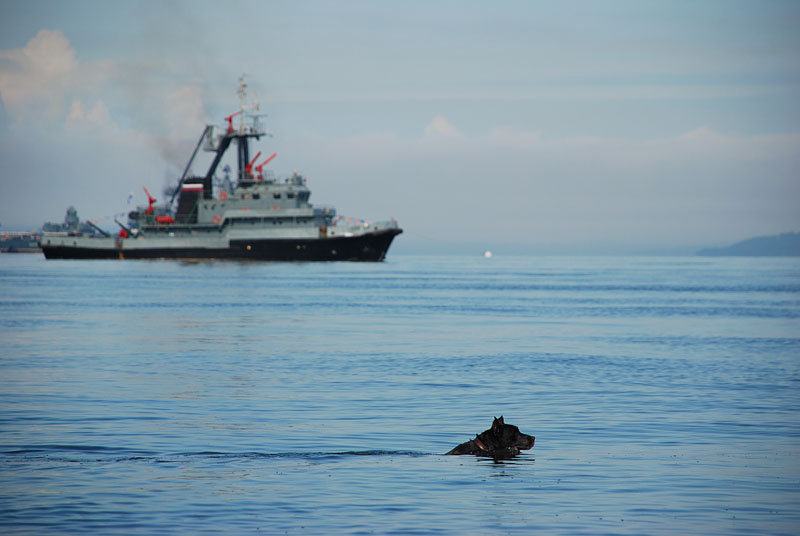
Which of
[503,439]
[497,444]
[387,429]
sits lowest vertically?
[387,429]

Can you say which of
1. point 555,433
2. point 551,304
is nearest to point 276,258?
point 551,304

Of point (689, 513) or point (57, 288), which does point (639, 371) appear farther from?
point (57, 288)

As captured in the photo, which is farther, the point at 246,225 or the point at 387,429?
the point at 246,225

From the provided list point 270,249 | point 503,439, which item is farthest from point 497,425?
point 270,249

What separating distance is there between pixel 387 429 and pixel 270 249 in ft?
386

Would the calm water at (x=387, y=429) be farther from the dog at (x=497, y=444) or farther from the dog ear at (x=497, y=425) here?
the dog ear at (x=497, y=425)

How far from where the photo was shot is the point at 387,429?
61.1 feet

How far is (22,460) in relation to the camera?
15367 mm

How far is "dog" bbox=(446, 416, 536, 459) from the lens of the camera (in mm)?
15867

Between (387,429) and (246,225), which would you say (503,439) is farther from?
(246,225)

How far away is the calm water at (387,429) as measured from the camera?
12.4m

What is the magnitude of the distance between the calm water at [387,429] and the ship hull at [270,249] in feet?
296

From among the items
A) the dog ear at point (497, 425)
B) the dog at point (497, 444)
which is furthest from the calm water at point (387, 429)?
the dog ear at point (497, 425)

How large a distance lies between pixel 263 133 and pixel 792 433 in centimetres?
13002
